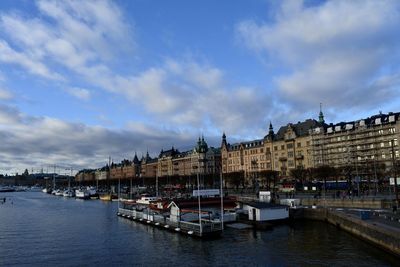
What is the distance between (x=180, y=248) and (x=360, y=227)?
77.3 ft

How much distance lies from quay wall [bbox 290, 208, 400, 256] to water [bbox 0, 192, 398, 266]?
38.8 inches

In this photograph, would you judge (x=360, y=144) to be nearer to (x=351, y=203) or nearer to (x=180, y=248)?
(x=351, y=203)

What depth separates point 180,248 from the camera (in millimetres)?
56312

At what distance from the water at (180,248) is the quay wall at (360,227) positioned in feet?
3.23

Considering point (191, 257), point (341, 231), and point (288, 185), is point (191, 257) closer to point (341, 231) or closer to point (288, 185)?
point (341, 231)

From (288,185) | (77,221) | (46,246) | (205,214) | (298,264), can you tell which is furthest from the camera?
(288,185)

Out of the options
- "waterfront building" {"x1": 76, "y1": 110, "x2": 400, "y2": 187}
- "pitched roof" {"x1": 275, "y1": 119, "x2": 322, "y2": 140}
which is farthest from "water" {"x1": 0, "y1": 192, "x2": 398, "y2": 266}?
"pitched roof" {"x1": 275, "y1": 119, "x2": 322, "y2": 140}

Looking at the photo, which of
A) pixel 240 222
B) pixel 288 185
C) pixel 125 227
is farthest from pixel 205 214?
pixel 288 185

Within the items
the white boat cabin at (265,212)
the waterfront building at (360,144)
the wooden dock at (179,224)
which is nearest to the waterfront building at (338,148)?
the waterfront building at (360,144)

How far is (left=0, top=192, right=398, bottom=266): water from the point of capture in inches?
1870

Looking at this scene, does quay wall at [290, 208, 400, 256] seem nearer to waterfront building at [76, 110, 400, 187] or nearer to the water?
the water

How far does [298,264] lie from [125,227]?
43321 millimetres

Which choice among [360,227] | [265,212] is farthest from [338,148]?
[360,227]

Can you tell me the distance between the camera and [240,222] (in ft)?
259
